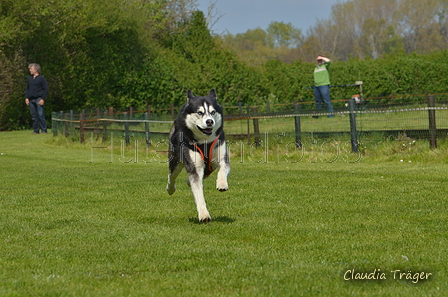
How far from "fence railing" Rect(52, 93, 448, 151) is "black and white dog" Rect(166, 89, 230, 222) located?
898cm

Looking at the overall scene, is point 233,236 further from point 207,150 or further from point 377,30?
point 377,30

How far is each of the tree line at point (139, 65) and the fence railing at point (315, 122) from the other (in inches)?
296

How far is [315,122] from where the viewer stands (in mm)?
19078

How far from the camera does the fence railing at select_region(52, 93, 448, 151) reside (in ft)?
53.3

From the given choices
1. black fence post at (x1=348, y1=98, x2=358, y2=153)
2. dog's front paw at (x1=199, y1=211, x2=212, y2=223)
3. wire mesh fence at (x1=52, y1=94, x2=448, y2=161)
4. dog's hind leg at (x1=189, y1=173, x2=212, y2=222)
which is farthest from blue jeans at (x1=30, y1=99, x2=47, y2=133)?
dog's front paw at (x1=199, y1=211, x2=212, y2=223)

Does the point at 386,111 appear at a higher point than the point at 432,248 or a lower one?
higher

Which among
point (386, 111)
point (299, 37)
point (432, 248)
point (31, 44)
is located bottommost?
point (432, 248)

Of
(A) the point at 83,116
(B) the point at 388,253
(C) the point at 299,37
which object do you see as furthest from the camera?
(C) the point at 299,37

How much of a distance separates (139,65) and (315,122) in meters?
20.3

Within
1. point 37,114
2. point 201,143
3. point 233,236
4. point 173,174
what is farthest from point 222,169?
point 37,114

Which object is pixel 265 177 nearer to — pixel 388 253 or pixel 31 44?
pixel 388 253

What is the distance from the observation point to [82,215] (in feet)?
28.9

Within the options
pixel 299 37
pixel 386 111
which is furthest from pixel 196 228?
pixel 299 37

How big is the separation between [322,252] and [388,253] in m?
0.60
